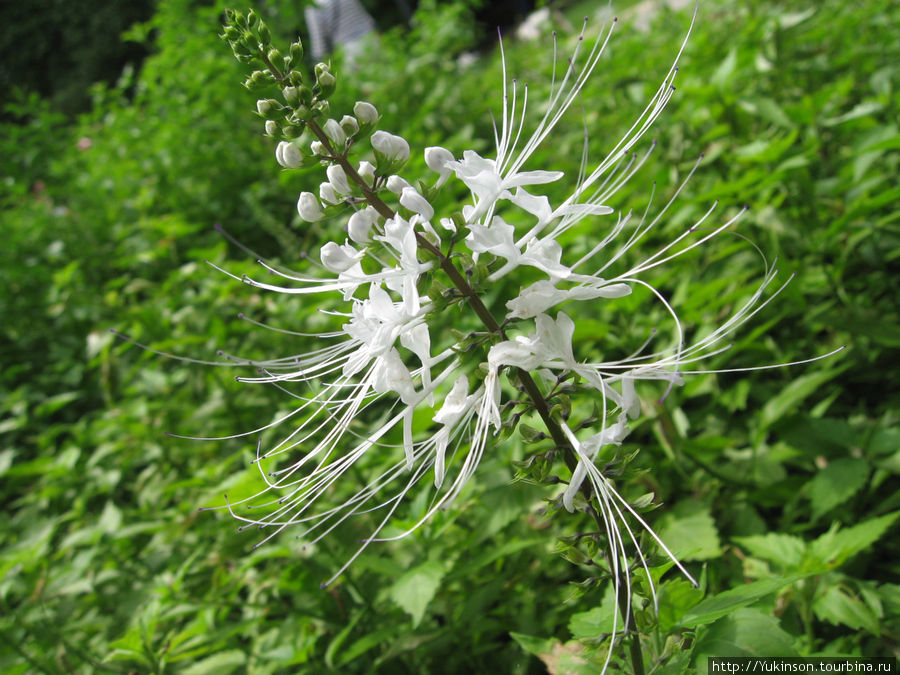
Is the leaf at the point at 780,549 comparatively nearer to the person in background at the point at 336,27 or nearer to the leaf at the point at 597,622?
the leaf at the point at 597,622

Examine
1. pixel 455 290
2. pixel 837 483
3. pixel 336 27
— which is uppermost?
pixel 455 290

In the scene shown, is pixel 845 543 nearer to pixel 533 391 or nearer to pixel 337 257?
pixel 533 391

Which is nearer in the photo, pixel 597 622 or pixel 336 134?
pixel 336 134

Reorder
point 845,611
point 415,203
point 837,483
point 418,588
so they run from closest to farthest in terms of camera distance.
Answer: point 415,203, point 845,611, point 418,588, point 837,483

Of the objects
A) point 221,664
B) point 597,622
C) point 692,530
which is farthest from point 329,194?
point 221,664

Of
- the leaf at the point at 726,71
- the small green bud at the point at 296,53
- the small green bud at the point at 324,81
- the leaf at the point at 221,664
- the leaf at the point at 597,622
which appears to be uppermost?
the small green bud at the point at 296,53

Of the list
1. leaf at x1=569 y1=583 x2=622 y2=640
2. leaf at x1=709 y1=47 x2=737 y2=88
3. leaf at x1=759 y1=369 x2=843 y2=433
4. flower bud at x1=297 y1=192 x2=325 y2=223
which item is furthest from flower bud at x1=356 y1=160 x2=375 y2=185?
leaf at x1=709 y1=47 x2=737 y2=88

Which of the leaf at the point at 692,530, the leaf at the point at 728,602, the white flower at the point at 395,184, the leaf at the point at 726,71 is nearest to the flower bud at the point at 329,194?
the white flower at the point at 395,184
